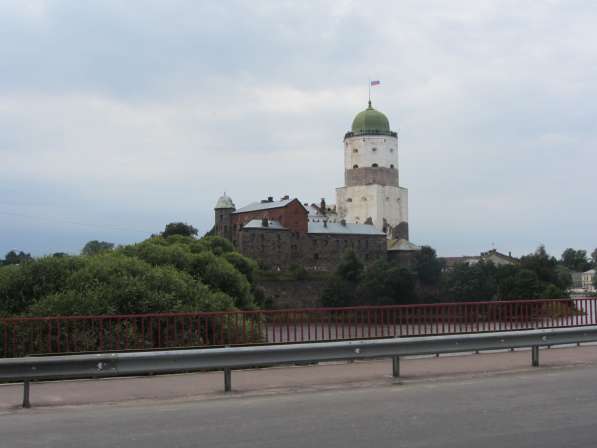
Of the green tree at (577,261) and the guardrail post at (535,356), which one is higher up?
the green tree at (577,261)

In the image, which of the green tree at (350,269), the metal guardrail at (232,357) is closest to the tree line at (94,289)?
the metal guardrail at (232,357)

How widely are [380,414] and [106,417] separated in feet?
10.3

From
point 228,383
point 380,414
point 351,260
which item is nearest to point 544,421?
point 380,414

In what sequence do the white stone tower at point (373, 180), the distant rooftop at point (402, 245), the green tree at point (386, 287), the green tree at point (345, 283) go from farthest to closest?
1. the white stone tower at point (373, 180)
2. the distant rooftop at point (402, 245)
3. the green tree at point (345, 283)
4. the green tree at point (386, 287)

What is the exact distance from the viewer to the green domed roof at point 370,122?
449ft

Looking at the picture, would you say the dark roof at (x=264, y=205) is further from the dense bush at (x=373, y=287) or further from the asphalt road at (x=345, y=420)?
the asphalt road at (x=345, y=420)

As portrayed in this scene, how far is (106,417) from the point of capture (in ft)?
27.4

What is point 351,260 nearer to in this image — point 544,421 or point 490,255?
point 490,255

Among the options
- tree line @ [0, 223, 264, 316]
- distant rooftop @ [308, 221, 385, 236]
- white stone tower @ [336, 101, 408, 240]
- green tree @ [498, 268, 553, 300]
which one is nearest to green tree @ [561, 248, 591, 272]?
white stone tower @ [336, 101, 408, 240]

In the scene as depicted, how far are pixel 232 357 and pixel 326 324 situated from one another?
10.1 feet

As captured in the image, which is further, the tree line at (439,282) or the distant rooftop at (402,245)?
the distant rooftop at (402,245)

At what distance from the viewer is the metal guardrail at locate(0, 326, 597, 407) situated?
9.23 m

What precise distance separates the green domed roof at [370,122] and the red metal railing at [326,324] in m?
123

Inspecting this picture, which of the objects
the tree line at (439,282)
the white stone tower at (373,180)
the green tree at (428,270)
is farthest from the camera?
the white stone tower at (373,180)
